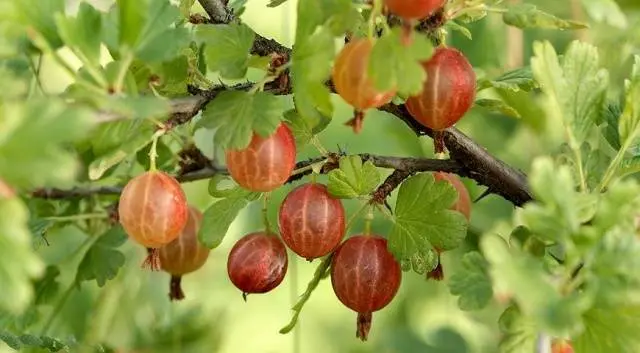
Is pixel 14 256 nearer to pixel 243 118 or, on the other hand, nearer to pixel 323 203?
pixel 243 118

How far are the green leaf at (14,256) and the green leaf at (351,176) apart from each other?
0.33 m

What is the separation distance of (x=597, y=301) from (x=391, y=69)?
183mm

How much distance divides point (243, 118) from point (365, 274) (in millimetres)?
200

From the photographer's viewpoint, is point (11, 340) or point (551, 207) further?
point (11, 340)

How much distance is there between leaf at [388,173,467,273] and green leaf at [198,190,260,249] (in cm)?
13

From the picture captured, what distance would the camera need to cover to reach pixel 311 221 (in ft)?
2.51

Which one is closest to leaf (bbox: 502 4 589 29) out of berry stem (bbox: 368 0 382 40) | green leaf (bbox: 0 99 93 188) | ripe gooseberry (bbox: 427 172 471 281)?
berry stem (bbox: 368 0 382 40)

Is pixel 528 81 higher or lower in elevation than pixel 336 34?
lower

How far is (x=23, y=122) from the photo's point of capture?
0.47 metres

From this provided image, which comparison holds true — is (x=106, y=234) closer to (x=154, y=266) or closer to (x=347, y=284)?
(x=154, y=266)

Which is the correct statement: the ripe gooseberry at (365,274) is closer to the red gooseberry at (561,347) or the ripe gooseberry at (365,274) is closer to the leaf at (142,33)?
the red gooseberry at (561,347)

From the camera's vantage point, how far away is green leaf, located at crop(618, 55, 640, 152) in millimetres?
724

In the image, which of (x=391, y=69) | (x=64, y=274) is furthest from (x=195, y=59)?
(x=64, y=274)

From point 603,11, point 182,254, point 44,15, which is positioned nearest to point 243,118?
point 44,15
